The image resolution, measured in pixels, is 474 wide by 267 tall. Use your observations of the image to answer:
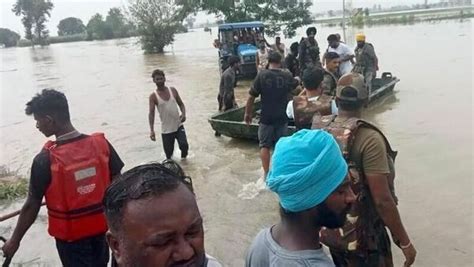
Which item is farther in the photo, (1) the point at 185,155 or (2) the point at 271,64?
(1) the point at 185,155

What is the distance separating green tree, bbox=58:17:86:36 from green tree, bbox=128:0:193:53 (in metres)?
75.9

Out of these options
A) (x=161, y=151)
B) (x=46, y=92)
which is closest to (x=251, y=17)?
(x=161, y=151)

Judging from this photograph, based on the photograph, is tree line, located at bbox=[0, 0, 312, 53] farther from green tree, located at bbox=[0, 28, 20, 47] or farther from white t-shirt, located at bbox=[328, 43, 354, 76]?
green tree, located at bbox=[0, 28, 20, 47]

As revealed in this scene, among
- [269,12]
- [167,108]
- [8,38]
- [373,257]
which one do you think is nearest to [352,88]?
[373,257]

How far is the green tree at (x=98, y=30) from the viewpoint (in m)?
84.7

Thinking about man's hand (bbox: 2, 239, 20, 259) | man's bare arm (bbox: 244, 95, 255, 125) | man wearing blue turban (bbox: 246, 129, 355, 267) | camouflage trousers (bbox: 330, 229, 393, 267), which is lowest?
camouflage trousers (bbox: 330, 229, 393, 267)

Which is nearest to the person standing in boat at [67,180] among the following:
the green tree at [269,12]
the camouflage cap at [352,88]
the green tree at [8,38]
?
the camouflage cap at [352,88]

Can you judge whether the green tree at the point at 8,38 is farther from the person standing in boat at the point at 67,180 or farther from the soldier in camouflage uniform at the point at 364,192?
the soldier in camouflage uniform at the point at 364,192

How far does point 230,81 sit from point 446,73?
10267 millimetres

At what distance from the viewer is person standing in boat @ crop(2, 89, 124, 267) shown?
9.03ft

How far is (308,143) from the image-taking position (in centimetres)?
160

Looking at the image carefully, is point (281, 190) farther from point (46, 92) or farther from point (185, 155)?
point (185, 155)

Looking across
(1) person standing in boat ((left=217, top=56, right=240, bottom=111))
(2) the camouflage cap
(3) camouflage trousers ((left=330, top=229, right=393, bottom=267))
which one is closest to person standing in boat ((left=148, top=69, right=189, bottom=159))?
(1) person standing in boat ((left=217, top=56, right=240, bottom=111))

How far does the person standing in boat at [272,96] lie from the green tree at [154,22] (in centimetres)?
3502
